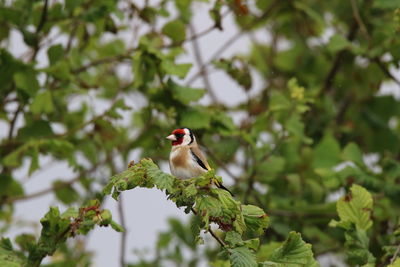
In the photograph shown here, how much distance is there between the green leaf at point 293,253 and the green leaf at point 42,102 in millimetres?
2555

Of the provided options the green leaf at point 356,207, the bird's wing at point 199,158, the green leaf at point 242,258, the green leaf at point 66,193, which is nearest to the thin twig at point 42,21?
the green leaf at point 66,193

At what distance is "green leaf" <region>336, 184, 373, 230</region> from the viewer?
3947mm

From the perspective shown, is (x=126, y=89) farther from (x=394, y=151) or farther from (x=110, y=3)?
(x=394, y=151)

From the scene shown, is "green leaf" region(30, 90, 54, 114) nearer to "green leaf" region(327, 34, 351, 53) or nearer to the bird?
the bird

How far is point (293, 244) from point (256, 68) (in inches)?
209

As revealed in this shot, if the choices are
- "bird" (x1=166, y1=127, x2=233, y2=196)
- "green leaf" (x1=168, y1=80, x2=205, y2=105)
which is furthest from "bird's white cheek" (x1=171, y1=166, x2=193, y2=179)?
"green leaf" (x1=168, y1=80, x2=205, y2=105)

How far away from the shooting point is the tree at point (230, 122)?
13.5ft

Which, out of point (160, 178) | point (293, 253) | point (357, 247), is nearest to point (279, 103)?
point (357, 247)

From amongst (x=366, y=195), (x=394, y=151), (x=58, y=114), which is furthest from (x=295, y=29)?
(x=366, y=195)

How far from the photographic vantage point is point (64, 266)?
15.2 feet

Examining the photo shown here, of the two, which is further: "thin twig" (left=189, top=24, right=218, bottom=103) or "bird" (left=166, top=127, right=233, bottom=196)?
"thin twig" (left=189, top=24, right=218, bottom=103)

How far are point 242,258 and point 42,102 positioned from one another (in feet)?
9.11

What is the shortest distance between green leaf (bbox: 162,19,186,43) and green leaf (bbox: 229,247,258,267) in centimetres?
300

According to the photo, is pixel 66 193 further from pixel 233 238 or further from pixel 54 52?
pixel 233 238
